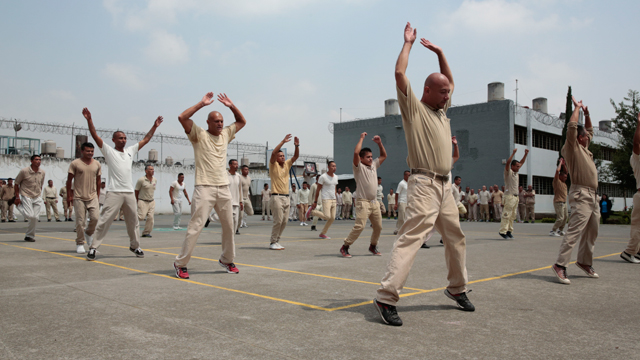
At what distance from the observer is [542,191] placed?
36.0 m

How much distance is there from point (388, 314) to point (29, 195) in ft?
34.5

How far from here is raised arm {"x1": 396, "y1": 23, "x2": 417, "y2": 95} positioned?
424 cm

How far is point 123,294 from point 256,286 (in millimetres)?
1394

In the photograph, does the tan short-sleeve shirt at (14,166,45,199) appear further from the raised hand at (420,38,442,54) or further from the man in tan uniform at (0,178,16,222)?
the man in tan uniform at (0,178,16,222)

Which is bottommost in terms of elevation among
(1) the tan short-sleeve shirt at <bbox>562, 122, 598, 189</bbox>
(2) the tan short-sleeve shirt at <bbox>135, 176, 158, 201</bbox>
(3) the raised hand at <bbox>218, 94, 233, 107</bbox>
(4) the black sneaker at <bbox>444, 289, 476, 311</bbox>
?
(4) the black sneaker at <bbox>444, 289, 476, 311</bbox>

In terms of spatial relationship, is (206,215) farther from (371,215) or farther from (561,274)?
(561,274)

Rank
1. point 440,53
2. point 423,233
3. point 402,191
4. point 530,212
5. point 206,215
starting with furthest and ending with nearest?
point 530,212, point 402,191, point 206,215, point 440,53, point 423,233

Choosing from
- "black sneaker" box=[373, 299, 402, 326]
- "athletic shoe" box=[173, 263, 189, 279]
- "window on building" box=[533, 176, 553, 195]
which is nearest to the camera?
"black sneaker" box=[373, 299, 402, 326]

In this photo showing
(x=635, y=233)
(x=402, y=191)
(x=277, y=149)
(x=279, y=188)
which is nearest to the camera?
(x=635, y=233)

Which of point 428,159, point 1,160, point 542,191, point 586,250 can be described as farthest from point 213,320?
point 542,191

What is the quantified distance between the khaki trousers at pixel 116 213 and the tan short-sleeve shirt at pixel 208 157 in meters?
2.42

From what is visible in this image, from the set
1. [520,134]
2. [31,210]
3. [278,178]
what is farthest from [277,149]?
[520,134]

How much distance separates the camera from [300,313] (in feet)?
13.8

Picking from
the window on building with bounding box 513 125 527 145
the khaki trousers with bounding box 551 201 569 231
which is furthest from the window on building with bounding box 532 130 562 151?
the khaki trousers with bounding box 551 201 569 231
